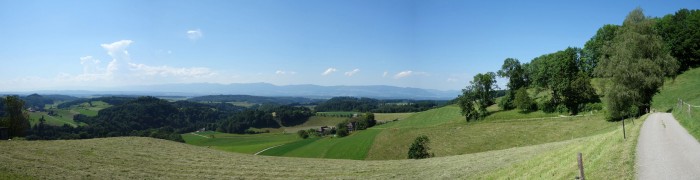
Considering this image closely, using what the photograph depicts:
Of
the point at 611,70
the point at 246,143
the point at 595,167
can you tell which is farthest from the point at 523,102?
the point at 246,143

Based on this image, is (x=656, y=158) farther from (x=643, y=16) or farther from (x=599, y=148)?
(x=643, y=16)

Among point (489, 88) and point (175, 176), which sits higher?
point (489, 88)

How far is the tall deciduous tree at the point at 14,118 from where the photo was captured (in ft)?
201

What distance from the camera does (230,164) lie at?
40438 millimetres

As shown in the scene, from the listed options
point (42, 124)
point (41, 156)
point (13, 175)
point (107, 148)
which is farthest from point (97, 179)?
point (42, 124)

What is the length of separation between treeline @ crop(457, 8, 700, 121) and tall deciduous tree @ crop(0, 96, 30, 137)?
82721 millimetres

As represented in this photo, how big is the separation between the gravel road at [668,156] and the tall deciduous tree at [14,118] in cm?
7825

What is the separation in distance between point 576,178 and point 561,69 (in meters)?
77.6

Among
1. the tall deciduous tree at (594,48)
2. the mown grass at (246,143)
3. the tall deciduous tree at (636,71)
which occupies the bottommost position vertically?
the mown grass at (246,143)

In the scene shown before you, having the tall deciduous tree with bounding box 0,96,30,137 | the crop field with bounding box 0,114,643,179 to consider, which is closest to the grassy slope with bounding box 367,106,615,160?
the crop field with bounding box 0,114,643,179

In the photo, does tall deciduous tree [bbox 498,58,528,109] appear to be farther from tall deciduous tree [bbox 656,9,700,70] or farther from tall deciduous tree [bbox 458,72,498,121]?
tall deciduous tree [bbox 656,9,700,70]

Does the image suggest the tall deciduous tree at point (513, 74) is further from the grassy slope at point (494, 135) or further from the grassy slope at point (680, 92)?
the grassy slope at point (680, 92)

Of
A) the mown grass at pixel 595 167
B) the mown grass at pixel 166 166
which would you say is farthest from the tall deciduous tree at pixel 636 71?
the mown grass at pixel 595 167

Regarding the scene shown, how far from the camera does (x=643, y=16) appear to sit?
55719 mm
